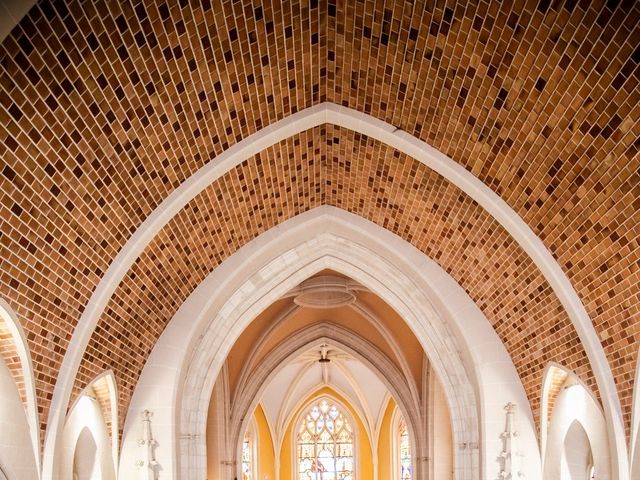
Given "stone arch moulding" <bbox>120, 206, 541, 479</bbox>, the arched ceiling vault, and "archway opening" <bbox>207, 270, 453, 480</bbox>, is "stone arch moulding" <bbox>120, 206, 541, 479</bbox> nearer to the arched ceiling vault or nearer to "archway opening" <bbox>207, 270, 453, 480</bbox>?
the arched ceiling vault

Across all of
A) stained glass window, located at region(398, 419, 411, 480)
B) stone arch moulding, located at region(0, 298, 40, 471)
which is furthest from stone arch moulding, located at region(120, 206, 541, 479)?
stained glass window, located at region(398, 419, 411, 480)

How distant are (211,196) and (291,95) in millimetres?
1443

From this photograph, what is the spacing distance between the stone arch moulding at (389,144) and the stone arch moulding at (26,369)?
0.18 metres

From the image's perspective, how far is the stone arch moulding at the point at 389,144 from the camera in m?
7.27

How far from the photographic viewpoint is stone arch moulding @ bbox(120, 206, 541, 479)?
8.91 m

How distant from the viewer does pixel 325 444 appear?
2158cm

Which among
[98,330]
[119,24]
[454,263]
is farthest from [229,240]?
[119,24]


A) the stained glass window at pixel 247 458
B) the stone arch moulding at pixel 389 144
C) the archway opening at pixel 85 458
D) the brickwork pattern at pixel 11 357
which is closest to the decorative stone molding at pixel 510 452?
the stone arch moulding at pixel 389 144

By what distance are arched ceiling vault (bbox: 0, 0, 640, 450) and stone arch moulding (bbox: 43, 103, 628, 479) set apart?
10 centimetres

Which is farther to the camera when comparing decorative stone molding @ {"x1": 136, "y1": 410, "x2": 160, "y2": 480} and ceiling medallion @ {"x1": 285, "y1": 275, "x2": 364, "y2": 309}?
ceiling medallion @ {"x1": 285, "y1": 275, "x2": 364, "y2": 309}

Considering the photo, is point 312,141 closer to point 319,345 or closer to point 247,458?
point 319,345

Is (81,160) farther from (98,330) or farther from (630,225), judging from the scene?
(630,225)

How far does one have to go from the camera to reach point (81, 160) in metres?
6.20

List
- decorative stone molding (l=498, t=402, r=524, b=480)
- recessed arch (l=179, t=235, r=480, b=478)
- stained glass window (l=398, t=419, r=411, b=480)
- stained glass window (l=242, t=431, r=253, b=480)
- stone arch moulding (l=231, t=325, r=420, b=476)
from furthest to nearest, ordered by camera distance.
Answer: stained glass window (l=398, t=419, r=411, b=480) < stained glass window (l=242, t=431, r=253, b=480) < stone arch moulding (l=231, t=325, r=420, b=476) < recessed arch (l=179, t=235, r=480, b=478) < decorative stone molding (l=498, t=402, r=524, b=480)
